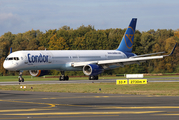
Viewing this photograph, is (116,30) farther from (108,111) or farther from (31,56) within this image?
(108,111)

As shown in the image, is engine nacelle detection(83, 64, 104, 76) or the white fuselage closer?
the white fuselage

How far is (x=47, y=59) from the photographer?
53.1 m

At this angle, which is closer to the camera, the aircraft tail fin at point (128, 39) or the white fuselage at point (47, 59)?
the white fuselage at point (47, 59)

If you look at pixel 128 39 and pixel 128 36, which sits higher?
pixel 128 36

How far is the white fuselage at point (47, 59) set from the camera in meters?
51.3

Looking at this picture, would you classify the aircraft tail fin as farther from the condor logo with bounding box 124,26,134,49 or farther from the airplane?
the airplane

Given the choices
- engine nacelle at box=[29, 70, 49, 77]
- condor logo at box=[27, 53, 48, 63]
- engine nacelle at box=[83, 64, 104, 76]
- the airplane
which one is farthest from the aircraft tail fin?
condor logo at box=[27, 53, 48, 63]

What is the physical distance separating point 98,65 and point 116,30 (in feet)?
285

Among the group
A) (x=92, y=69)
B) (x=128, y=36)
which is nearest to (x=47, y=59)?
(x=92, y=69)

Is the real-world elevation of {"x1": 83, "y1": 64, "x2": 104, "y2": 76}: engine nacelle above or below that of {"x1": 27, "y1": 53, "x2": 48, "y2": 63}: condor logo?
below

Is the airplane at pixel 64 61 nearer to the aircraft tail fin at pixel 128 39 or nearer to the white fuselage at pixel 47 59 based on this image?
the white fuselage at pixel 47 59

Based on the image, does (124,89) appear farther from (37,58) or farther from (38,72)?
(38,72)

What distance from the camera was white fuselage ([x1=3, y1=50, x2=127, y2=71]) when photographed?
2019 inches

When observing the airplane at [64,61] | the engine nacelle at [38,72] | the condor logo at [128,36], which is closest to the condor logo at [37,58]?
the airplane at [64,61]
